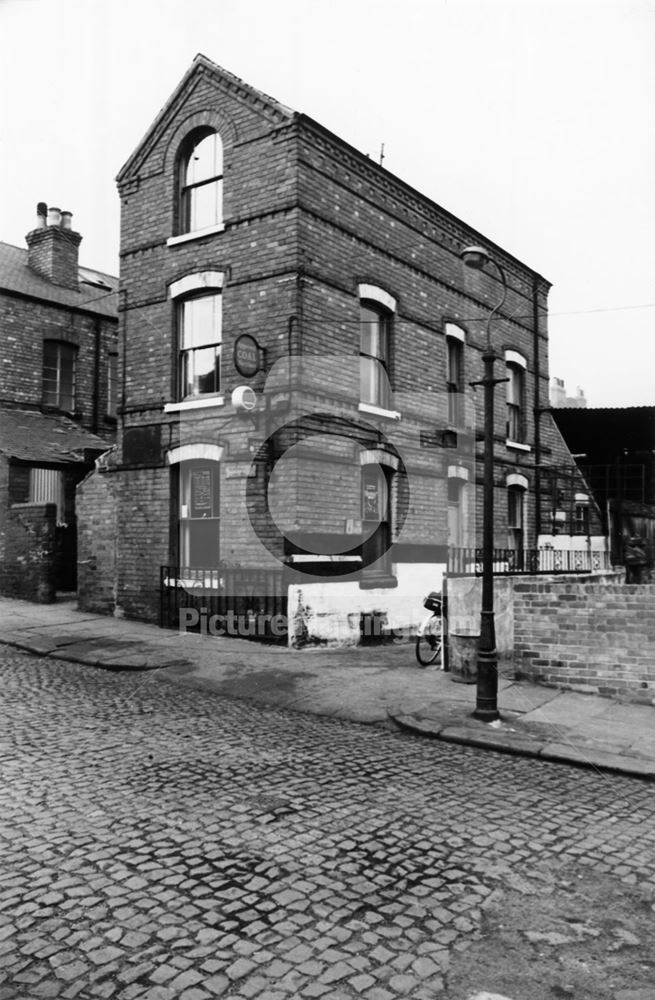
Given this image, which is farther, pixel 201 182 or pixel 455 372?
pixel 455 372

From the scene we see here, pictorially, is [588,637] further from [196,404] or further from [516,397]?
[516,397]

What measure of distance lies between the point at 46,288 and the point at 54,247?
1796mm

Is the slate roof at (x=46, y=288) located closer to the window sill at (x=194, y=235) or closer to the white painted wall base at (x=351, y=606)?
the window sill at (x=194, y=235)

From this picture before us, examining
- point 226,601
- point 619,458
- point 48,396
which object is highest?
point 48,396

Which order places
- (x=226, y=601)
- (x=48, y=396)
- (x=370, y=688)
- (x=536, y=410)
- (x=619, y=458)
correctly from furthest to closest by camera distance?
(x=48, y=396) → (x=619, y=458) → (x=536, y=410) → (x=226, y=601) → (x=370, y=688)

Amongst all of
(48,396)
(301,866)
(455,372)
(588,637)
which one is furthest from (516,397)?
(301,866)

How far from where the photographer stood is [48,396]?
819 inches

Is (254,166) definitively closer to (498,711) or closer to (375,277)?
(375,277)

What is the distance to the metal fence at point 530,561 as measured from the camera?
14992 millimetres

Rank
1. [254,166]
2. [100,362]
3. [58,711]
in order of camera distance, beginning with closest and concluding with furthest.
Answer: [58,711]
[254,166]
[100,362]

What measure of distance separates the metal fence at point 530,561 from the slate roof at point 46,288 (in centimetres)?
1203

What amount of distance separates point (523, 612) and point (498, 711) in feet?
5.94

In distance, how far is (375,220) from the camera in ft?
45.6

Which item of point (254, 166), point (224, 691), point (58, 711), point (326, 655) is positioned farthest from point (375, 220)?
point (58, 711)
